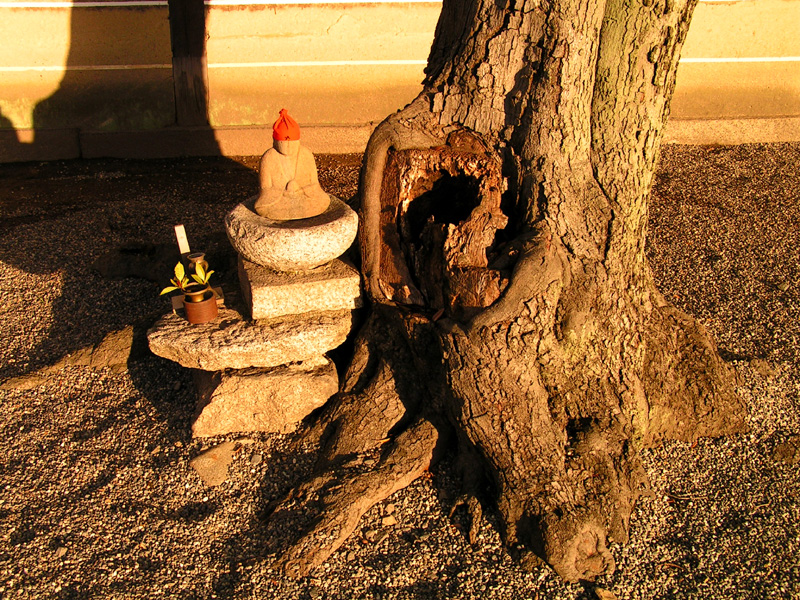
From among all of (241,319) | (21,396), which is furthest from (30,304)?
(241,319)

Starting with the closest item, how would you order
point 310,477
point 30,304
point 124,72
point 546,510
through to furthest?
point 546,510, point 310,477, point 30,304, point 124,72

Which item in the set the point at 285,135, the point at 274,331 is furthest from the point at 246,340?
the point at 285,135

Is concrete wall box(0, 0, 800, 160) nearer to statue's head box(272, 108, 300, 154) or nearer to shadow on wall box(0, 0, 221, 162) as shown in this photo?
shadow on wall box(0, 0, 221, 162)

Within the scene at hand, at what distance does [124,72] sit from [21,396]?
5155 millimetres

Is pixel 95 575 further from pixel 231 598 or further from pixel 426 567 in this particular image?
pixel 426 567

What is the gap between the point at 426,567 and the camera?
120 inches

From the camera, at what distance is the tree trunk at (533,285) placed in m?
3.21

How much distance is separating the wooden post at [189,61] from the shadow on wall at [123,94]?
11mm

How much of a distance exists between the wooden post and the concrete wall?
10cm

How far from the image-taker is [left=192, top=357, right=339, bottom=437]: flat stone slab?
374 cm

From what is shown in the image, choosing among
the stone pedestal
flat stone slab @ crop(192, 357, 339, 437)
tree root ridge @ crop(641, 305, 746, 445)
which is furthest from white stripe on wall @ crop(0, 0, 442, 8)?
tree root ridge @ crop(641, 305, 746, 445)

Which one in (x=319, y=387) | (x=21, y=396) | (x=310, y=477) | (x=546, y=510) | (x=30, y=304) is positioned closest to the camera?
(x=546, y=510)

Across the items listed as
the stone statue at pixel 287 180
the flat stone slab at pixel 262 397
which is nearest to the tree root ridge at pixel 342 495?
the flat stone slab at pixel 262 397

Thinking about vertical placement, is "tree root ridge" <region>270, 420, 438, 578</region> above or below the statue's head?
below
